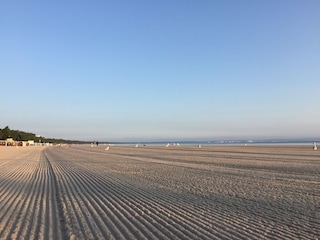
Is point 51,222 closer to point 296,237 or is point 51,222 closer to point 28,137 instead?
point 296,237

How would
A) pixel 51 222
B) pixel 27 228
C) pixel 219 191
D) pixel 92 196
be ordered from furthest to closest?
pixel 219 191 → pixel 92 196 → pixel 51 222 → pixel 27 228

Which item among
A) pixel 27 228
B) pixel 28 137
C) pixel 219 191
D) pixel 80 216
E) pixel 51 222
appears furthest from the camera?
pixel 28 137

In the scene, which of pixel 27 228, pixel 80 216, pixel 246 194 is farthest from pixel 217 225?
pixel 246 194

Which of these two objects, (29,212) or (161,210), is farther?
(161,210)

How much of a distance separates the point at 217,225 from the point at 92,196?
4.74 meters

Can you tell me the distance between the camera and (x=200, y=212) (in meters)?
8.11

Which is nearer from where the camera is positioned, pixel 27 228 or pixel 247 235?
pixel 247 235

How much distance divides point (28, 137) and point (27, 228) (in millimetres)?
130837

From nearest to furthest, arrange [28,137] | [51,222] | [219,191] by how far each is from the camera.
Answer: [51,222] < [219,191] < [28,137]

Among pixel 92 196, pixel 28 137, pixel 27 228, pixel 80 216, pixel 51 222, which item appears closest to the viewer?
pixel 27 228

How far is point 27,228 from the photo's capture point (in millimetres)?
6688

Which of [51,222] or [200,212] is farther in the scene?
[200,212]

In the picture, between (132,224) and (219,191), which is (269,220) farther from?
(219,191)

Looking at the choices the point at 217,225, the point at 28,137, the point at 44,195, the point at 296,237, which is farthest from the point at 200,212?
the point at 28,137
